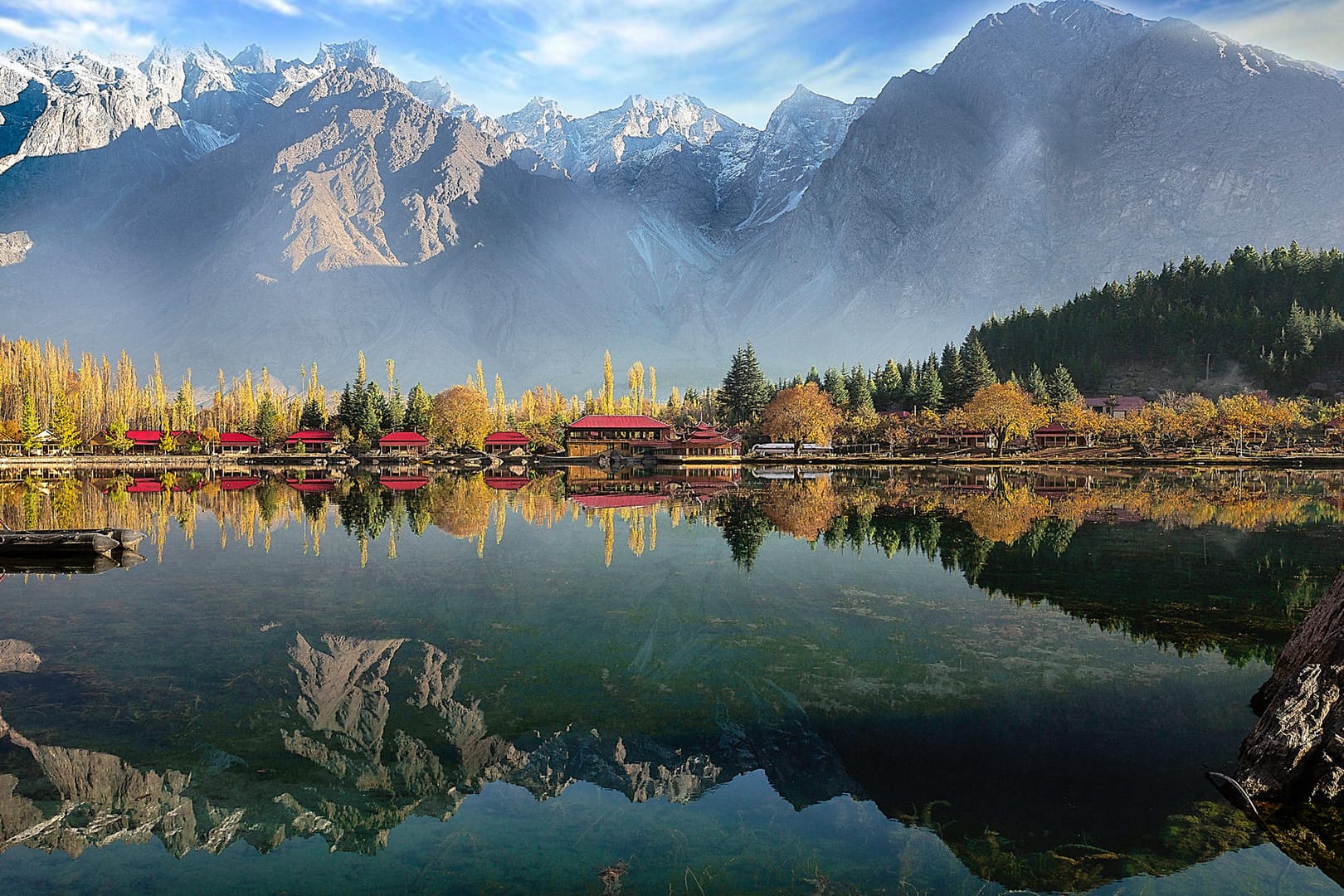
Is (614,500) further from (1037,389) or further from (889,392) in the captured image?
(889,392)

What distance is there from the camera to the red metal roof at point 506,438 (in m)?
117

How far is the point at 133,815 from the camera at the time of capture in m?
9.75

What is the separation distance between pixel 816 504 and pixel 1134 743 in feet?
108

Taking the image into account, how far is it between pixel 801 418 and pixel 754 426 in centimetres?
2077

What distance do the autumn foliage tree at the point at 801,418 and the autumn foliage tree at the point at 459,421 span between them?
137 ft

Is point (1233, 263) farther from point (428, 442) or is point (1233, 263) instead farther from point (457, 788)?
point (457, 788)

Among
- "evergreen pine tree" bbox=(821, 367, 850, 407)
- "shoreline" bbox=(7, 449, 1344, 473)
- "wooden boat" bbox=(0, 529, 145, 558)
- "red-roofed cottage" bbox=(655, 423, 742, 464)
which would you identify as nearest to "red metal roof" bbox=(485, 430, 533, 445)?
"shoreline" bbox=(7, 449, 1344, 473)

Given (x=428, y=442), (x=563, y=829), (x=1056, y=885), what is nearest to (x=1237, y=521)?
(x=1056, y=885)

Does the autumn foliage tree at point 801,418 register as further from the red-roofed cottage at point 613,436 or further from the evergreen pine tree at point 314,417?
the evergreen pine tree at point 314,417

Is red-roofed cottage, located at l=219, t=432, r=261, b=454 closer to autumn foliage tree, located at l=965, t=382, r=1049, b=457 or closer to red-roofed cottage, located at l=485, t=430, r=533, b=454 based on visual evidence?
red-roofed cottage, located at l=485, t=430, r=533, b=454

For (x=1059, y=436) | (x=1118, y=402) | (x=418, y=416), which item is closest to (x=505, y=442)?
(x=418, y=416)

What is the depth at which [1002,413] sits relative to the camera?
293 feet

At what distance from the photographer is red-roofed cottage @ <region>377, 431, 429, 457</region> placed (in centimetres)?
10975

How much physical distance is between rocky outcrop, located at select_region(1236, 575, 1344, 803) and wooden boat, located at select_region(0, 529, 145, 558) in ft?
109
